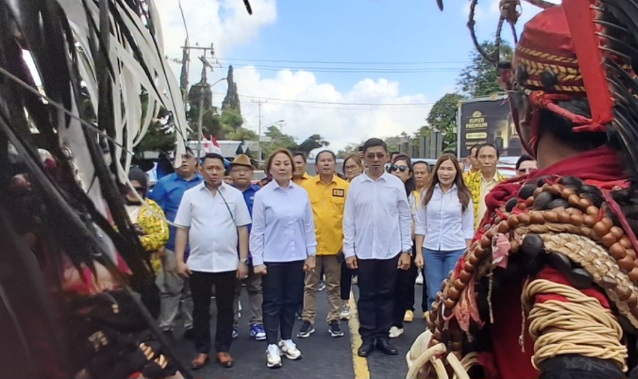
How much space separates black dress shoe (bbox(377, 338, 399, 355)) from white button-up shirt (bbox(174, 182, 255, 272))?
4.89 feet

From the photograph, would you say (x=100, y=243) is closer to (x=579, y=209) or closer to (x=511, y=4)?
(x=579, y=209)

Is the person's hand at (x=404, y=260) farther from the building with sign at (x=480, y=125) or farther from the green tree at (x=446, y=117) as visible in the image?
the green tree at (x=446, y=117)

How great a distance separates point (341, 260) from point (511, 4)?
180 inches

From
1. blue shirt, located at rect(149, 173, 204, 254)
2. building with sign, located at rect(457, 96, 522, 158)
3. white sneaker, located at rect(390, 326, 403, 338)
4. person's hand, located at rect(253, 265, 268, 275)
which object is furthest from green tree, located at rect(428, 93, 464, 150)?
person's hand, located at rect(253, 265, 268, 275)

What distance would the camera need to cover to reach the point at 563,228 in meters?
1.03

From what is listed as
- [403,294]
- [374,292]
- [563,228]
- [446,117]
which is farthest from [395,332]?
[446,117]

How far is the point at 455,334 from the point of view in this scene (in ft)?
4.22

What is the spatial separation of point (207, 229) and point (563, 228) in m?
3.77

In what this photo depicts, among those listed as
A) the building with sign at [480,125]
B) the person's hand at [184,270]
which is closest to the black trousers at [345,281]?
the person's hand at [184,270]

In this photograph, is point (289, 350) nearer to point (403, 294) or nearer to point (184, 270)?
point (184, 270)

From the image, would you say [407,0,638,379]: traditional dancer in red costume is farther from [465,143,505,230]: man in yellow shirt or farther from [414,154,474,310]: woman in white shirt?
[465,143,505,230]: man in yellow shirt

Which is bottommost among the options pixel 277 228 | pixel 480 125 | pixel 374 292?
pixel 374 292

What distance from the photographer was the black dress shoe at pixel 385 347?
5.11 metres

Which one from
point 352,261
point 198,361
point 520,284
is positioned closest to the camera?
point 520,284
